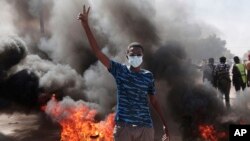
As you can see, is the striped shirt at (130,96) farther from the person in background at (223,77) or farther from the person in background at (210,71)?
the person in background at (210,71)

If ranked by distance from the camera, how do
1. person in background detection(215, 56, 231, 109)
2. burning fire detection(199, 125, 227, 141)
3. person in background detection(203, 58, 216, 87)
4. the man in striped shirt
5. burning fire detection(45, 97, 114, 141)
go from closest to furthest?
the man in striped shirt → burning fire detection(45, 97, 114, 141) → burning fire detection(199, 125, 227, 141) → person in background detection(215, 56, 231, 109) → person in background detection(203, 58, 216, 87)

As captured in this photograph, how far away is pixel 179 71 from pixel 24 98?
538cm

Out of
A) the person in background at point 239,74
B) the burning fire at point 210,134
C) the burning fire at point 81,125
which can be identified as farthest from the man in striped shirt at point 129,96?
the person in background at point 239,74

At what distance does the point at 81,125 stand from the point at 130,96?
18.9ft

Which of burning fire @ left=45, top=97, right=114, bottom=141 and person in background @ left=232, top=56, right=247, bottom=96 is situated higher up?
person in background @ left=232, top=56, right=247, bottom=96

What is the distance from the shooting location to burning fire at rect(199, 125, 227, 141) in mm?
11108

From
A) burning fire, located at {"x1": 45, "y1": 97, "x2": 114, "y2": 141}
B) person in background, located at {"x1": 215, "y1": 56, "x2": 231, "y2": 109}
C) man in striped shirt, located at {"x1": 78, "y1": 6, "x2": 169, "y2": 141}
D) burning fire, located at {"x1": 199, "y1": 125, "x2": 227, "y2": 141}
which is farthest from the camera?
person in background, located at {"x1": 215, "y1": 56, "x2": 231, "y2": 109}

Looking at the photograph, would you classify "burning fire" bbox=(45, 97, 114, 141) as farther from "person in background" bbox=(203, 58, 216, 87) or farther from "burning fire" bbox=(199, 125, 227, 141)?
"person in background" bbox=(203, 58, 216, 87)

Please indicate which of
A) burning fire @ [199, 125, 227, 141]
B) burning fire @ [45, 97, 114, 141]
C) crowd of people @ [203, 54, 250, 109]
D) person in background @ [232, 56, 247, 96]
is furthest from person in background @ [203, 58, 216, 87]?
burning fire @ [45, 97, 114, 141]

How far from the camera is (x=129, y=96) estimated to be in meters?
4.71

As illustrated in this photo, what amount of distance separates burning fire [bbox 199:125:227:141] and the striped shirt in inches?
263

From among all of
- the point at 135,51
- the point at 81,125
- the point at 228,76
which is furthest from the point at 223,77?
the point at 135,51

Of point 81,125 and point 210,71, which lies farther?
point 210,71

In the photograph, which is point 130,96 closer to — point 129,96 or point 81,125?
point 129,96
